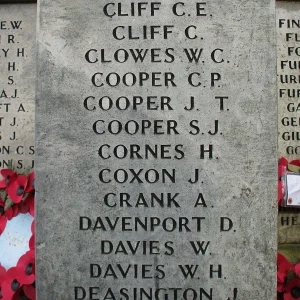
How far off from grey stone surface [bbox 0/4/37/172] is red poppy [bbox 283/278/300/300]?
216cm

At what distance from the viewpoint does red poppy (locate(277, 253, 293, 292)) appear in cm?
367

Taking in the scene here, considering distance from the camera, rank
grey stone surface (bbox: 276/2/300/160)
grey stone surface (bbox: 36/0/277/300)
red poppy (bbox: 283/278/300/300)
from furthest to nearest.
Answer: grey stone surface (bbox: 276/2/300/160), red poppy (bbox: 283/278/300/300), grey stone surface (bbox: 36/0/277/300)

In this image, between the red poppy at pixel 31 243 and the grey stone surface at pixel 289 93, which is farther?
the grey stone surface at pixel 289 93

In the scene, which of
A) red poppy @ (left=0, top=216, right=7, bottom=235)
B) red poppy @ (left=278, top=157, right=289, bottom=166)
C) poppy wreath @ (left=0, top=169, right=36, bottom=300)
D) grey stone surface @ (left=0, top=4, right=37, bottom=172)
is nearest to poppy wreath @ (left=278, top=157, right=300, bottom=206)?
red poppy @ (left=278, top=157, right=289, bottom=166)

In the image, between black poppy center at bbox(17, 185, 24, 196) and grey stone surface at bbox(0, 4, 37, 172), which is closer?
black poppy center at bbox(17, 185, 24, 196)

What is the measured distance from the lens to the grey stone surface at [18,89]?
4391 millimetres

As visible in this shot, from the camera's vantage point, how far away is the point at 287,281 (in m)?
3.70

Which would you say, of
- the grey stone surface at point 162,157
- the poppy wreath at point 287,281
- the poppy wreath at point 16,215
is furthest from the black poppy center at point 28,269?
the poppy wreath at point 287,281

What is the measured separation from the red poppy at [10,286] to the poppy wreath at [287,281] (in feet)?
5.80

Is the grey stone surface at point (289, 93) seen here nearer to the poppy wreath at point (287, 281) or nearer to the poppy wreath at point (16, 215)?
the poppy wreath at point (287, 281)

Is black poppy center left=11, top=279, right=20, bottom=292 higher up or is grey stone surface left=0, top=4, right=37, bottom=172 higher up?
grey stone surface left=0, top=4, right=37, bottom=172

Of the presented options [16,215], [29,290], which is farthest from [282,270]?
[16,215]

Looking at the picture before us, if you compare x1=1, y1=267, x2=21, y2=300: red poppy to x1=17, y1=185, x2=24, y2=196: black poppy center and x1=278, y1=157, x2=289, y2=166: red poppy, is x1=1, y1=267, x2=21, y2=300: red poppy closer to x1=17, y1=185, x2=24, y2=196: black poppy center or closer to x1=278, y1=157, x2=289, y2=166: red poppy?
x1=17, y1=185, x2=24, y2=196: black poppy center

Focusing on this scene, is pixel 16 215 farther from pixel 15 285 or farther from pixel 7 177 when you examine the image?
pixel 15 285
